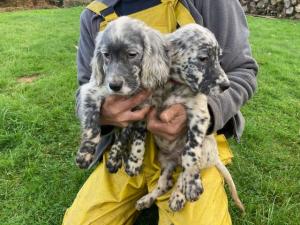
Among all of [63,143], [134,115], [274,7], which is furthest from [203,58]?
[274,7]

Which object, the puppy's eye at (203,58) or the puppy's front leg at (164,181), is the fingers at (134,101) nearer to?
the puppy's eye at (203,58)

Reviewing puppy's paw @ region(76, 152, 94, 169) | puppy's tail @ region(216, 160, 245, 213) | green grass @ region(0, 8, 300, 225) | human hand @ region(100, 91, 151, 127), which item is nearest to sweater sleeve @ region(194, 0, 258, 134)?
puppy's tail @ region(216, 160, 245, 213)

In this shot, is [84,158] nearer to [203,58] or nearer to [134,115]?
[134,115]

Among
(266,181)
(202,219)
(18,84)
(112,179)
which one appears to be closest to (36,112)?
(18,84)

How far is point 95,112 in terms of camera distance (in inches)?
137

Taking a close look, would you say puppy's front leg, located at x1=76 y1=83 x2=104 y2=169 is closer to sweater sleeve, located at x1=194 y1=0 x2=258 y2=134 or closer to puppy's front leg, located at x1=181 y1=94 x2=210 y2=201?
puppy's front leg, located at x1=181 y1=94 x2=210 y2=201

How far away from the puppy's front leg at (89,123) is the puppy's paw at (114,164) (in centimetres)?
24

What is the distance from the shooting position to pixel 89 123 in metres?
3.44

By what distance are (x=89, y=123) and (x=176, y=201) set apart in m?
0.84

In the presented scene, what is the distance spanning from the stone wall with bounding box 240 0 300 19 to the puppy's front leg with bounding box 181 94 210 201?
14.9 m

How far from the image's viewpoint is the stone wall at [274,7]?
17.2 meters

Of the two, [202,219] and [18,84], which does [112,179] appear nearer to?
[202,219]

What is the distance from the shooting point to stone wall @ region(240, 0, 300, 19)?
17.2 meters

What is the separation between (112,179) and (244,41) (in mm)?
1577
